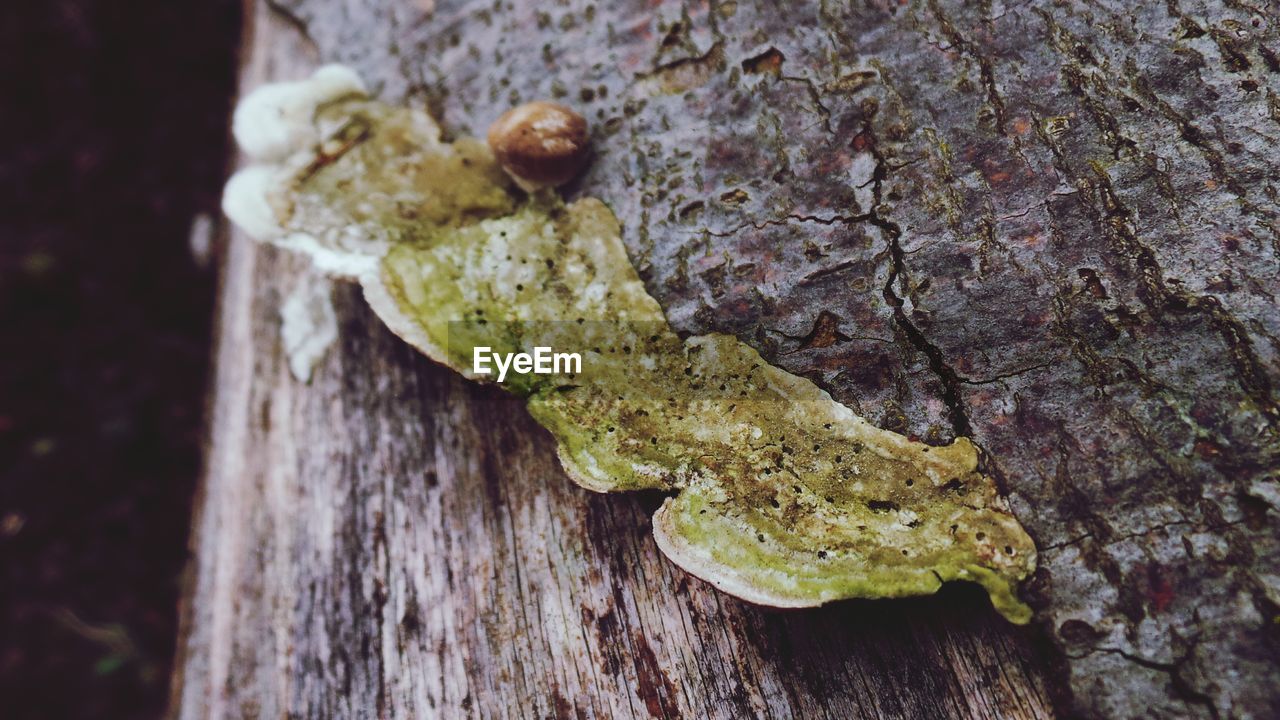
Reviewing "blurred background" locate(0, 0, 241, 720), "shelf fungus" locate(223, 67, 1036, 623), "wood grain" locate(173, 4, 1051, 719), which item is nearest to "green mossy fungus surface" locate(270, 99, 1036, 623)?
"shelf fungus" locate(223, 67, 1036, 623)

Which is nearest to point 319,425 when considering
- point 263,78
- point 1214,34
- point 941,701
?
point 263,78

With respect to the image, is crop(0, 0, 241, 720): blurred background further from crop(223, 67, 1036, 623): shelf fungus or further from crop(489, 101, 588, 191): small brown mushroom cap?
crop(489, 101, 588, 191): small brown mushroom cap

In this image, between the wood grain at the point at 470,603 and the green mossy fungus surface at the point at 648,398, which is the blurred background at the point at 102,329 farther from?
the green mossy fungus surface at the point at 648,398

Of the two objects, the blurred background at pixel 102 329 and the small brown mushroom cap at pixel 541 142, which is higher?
the small brown mushroom cap at pixel 541 142

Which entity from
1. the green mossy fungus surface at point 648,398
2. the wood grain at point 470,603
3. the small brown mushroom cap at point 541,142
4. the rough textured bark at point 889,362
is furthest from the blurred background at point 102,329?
the small brown mushroom cap at point 541,142

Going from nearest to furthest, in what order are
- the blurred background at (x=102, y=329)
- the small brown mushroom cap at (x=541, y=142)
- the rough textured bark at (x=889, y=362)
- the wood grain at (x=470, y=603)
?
the rough textured bark at (x=889, y=362) → the wood grain at (x=470, y=603) → the small brown mushroom cap at (x=541, y=142) → the blurred background at (x=102, y=329)

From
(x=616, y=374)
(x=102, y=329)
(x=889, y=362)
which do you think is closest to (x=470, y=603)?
(x=616, y=374)

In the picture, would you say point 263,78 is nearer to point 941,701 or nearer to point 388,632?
point 388,632
